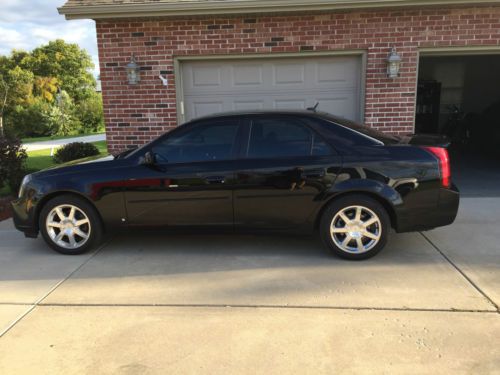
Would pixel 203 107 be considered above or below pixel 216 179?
above

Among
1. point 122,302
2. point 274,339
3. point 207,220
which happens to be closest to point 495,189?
point 207,220

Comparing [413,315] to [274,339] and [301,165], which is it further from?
[301,165]

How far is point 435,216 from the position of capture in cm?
444

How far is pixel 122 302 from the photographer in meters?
3.72

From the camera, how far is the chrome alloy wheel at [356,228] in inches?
175

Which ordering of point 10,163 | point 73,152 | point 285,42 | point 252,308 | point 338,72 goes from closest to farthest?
point 252,308
point 285,42
point 338,72
point 10,163
point 73,152

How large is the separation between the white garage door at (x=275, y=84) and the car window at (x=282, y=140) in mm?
2959

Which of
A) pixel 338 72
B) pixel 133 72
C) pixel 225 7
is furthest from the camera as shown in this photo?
pixel 338 72

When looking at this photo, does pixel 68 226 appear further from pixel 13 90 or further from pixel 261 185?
pixel 13 90

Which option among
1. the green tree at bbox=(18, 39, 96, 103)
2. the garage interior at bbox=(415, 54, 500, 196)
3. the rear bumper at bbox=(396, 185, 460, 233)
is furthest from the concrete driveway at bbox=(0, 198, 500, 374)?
the green tree at bbox=(18, 39, 96, 103)

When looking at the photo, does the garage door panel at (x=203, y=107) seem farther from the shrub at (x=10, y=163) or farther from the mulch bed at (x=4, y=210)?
the mulch bed at (x=4, y=210)

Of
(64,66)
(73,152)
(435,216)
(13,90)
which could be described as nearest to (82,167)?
(435,216)

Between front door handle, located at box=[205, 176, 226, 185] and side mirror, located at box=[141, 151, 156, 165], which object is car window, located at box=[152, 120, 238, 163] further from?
front door handle, located at box=[205, 176, 226, 185]

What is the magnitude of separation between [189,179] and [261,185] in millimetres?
749
